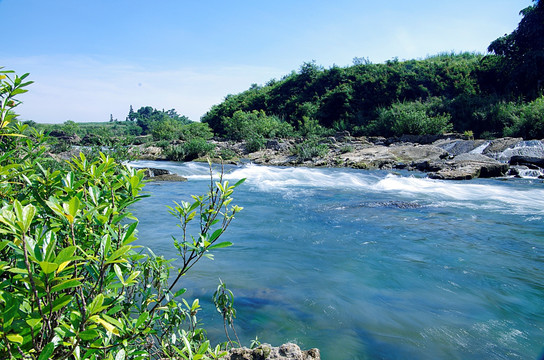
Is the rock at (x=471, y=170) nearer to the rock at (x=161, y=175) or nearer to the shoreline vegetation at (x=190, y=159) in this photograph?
the shoreline vegetation at (x=190, y=159)

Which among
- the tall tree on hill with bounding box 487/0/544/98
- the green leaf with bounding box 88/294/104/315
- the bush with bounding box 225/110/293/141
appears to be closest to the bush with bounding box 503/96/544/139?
the tall tree on hill with bounding box 487/0/544/98

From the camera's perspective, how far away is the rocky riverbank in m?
13.9

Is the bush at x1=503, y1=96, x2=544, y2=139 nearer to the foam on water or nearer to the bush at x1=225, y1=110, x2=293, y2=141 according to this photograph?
the foam on water

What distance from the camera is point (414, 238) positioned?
604 cm

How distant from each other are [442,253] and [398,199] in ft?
15.6

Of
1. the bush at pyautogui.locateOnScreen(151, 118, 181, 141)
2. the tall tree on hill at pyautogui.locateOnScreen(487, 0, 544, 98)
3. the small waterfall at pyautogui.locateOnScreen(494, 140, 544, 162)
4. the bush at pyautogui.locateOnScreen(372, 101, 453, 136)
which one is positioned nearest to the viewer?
the small waterfall at pyautogui.locateOnScreen(494, 140, 544, 162)

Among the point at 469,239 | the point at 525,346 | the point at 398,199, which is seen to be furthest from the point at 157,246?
the point at 398,199

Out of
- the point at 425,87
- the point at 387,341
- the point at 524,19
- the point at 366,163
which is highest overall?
the point at 524,19

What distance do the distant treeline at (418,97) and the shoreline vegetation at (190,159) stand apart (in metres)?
0.13

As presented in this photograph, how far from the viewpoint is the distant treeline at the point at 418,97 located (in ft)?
80.9

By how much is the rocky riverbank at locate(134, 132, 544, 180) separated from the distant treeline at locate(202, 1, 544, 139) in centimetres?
285

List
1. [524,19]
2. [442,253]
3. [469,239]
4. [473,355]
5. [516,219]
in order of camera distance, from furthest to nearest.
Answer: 1. [524,19]
2. [516,219]
3. [469,239]
4. [442,253]
5. [473,355]

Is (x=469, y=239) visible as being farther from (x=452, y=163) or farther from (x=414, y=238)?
(x=452, y=163)

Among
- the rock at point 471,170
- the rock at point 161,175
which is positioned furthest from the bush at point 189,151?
the rock at point 471,170
